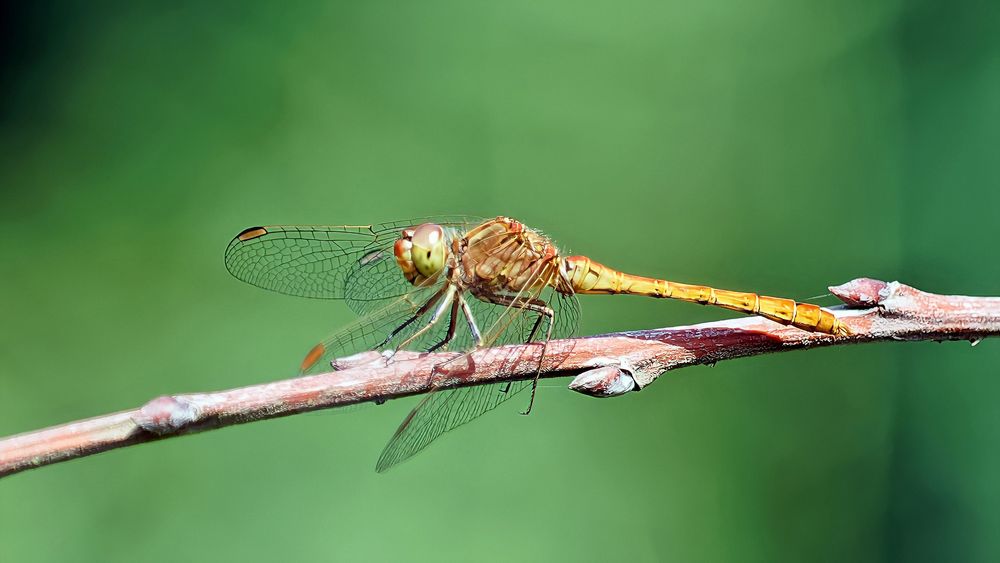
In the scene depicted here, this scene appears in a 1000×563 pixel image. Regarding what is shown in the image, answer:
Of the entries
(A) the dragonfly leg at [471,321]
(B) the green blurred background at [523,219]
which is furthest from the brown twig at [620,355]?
(B) the green blurred background at [523,219]

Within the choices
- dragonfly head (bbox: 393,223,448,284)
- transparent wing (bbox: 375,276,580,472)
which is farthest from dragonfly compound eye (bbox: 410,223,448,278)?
transparent wing (bbox: 375,276,580,472)

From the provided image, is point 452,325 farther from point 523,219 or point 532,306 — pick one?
point 523,219

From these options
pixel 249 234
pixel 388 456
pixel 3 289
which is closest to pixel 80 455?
pixel 388 456

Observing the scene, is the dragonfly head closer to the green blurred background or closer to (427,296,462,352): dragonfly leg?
(427,296,462,352): dragonfly leg

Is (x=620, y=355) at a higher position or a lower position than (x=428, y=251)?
lower

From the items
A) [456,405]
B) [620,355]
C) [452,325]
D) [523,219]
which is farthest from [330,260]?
[620,355]

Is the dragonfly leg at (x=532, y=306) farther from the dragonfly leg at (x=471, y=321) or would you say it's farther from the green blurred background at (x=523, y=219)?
the green blurred background at (x=523, y=219)

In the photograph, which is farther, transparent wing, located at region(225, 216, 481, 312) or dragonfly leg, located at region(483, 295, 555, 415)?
transparent wing, located at region(225, 216, 481, 312)

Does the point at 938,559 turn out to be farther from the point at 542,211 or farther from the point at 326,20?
the point at 326,20
